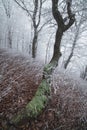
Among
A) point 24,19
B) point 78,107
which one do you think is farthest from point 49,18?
point 24,19

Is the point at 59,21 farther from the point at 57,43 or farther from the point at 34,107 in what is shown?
the point at 34,107

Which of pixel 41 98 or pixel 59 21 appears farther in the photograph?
pixel 59 21

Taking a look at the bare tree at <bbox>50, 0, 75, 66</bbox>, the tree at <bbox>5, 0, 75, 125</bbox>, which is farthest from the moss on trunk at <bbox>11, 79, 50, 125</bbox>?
the bare tree at <bbox>50, 0, 75, 66</bbox>

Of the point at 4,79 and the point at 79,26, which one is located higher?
the point at 79,26

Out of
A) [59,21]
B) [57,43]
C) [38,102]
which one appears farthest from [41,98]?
[59,21]

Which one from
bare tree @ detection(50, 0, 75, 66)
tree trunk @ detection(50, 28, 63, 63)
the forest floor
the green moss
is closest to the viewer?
the green moss

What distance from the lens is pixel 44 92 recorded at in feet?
14.1

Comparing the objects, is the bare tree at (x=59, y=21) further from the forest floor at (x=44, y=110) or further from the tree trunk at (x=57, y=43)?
the forest floor at (x=44, y=110)

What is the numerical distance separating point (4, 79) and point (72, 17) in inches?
158

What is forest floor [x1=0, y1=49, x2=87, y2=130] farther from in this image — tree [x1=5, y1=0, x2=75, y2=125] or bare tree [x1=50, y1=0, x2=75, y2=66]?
bare tree [x1=50, y1=0, x2=75, y2=66]

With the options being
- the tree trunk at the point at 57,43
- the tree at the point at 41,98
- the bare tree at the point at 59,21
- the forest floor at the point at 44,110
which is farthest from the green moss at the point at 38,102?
the tree trunk at the point at 57,43

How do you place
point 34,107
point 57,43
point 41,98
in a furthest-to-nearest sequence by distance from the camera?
1. point 57,43
2. point 41,98
3. point 34,107

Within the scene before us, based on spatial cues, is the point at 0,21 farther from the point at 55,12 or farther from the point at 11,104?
the point at 11,104

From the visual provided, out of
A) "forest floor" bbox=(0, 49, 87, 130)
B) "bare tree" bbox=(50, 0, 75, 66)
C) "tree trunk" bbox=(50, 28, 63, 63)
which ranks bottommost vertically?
"forest floor" bbox=(0, 49, 87, 130)
